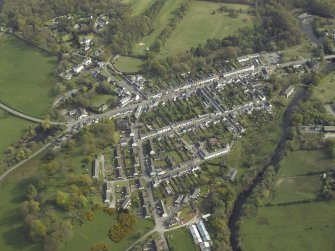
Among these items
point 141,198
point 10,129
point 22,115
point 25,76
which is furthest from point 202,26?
point 141,198

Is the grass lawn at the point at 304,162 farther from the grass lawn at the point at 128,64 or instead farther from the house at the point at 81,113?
the grass lawn at the point at 128,64

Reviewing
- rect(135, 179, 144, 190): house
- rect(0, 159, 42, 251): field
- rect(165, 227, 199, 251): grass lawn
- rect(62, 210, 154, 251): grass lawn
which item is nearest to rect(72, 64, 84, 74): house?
rect(0, 159, 42, 251): field

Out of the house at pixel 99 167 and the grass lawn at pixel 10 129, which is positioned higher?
the grass lawn at pixel 10 129

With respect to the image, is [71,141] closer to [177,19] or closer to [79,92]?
[79,92]

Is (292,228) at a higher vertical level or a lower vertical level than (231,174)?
lower

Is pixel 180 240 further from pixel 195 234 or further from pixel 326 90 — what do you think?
pixel 326 90

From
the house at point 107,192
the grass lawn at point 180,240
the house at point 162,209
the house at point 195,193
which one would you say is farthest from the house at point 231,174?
the house at point 107,192

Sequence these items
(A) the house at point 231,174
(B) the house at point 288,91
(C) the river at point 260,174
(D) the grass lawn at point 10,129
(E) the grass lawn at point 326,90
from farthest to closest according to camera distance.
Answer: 1. (B) the house at point 288,91
2. (E) the grass lawn at point 326,90
3. (D) the grass lawn at point 10,129
4. (A) the house at point 231,174
5. (C) the river at point 260,174
